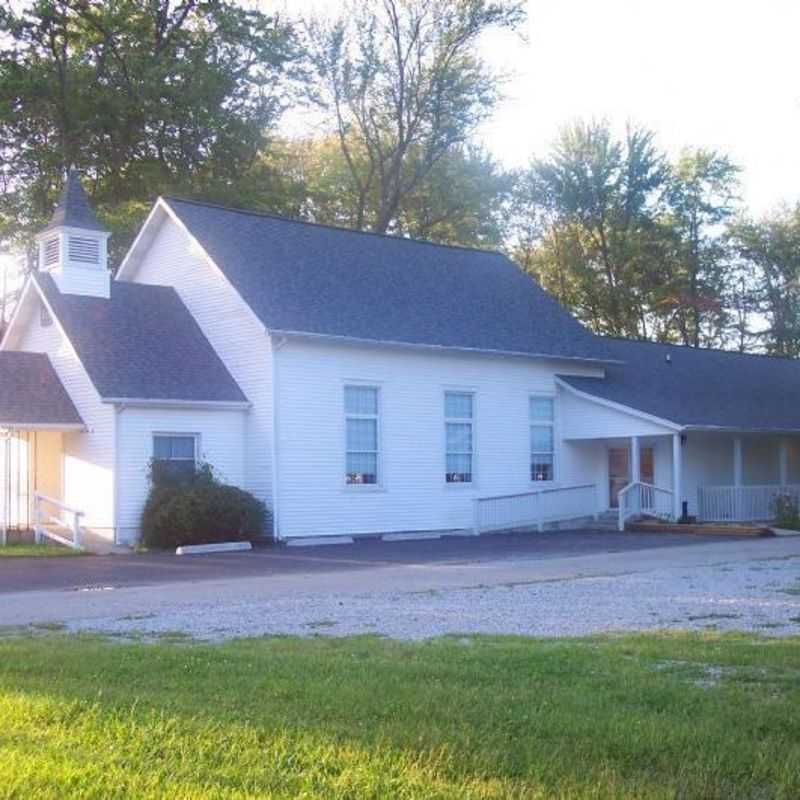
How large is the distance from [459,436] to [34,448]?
35.0ft

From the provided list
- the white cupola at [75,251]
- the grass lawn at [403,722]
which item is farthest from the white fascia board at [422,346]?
the grass lawn at [403,722]

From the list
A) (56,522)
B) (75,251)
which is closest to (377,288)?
(75,251)

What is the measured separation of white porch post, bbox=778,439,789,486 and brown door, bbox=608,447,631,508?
4.94 metres

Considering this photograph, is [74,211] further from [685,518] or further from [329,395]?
[685,518]

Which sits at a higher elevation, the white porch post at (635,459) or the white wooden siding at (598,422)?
the white wooden siding at (598,422)

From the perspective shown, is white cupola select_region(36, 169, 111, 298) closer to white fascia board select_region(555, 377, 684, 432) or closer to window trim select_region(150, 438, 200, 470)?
window trim select_region(150, 438, 200, 470)

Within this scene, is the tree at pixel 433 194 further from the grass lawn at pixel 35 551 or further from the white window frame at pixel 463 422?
the grass lawn at pixel 35 551

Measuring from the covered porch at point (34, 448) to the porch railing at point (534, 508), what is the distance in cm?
1021

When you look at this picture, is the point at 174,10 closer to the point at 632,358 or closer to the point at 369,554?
the point at 632,358

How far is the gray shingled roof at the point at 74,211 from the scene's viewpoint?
1176 inches

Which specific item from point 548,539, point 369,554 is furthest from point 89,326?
point 548,539

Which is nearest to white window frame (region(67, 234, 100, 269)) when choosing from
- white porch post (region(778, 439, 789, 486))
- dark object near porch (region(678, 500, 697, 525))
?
dark object near porch (region(678, 500, 697, 525))

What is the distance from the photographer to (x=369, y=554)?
2498 cm

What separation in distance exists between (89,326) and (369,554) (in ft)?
28.4
